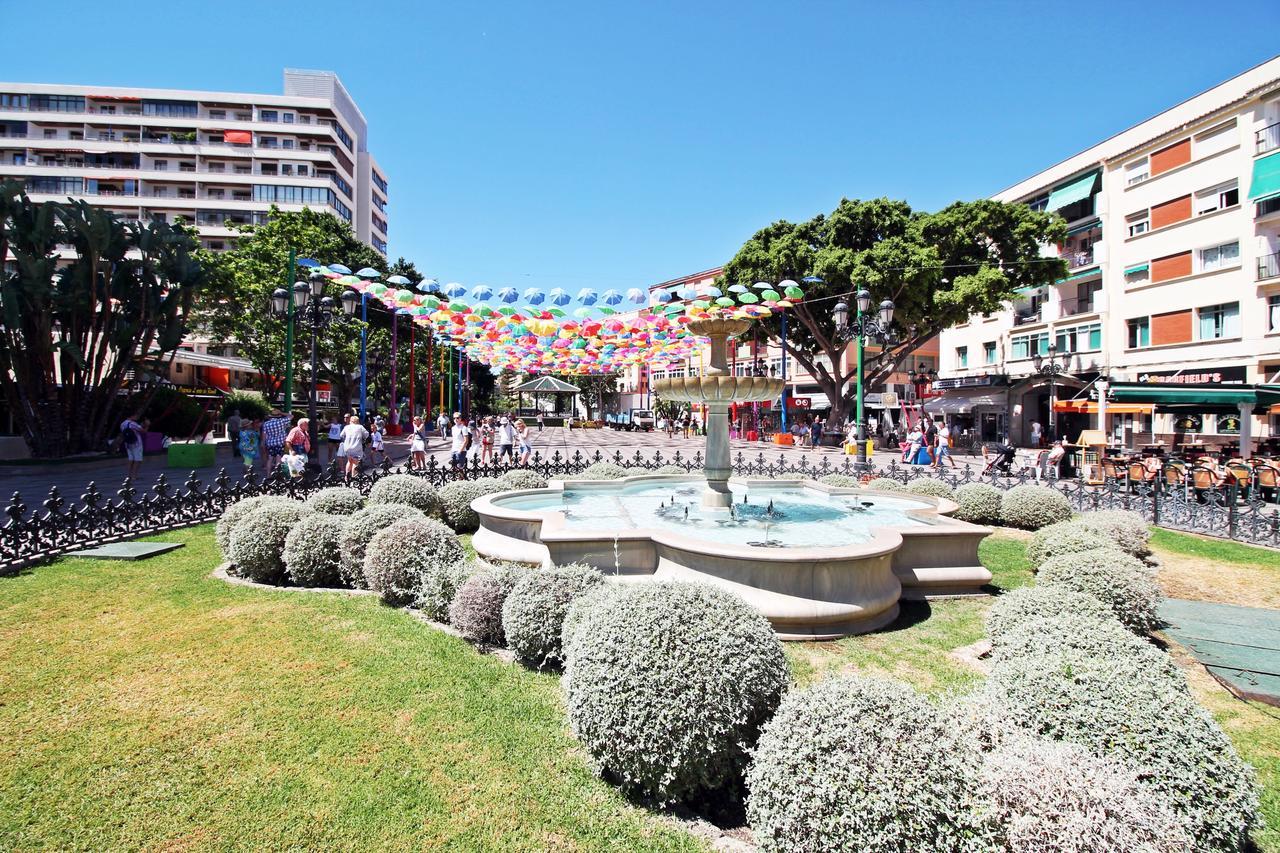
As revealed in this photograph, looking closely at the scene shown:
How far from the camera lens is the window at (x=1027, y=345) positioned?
31953mm

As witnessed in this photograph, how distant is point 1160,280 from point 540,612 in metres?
32.0

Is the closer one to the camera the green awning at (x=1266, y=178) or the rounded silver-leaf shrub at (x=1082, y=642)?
the rounded silver-leaf shrub at (x=1082, y=642)

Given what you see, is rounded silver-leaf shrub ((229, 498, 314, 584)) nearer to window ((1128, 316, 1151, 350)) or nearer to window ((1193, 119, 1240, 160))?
window ((1128, 316, 1151, 350))

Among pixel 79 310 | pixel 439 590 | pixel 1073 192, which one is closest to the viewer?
pixel 439 590

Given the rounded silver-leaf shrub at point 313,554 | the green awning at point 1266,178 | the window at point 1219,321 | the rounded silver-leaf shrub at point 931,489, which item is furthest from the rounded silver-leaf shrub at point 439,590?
the green awning at point 1266,178

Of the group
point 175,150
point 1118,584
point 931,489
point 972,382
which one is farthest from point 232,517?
point 175,150

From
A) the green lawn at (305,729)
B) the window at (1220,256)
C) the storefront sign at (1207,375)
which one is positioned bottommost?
the green lawn at (305,729)

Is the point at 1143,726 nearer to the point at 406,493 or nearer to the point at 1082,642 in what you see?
the point at 1082,642

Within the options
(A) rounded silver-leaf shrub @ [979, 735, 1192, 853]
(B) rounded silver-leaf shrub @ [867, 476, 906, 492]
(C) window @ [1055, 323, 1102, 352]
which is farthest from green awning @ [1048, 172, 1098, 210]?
(A) rounded silver-leaf shrub @ [979, 735, 1192, 853]

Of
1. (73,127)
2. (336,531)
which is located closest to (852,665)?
(336,531)

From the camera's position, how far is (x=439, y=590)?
595 centimetres

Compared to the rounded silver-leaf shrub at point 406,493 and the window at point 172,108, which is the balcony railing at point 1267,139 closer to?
the rounded silver-leaf shrub at point 406,493

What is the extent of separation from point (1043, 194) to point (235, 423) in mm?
41100

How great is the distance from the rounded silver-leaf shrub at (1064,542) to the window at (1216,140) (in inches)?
1017
